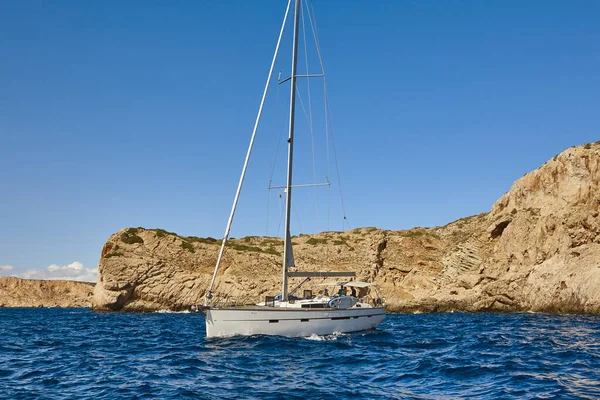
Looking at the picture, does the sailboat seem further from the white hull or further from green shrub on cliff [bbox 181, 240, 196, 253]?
green shrub on cliff [bbox 181, 240, 196, 253]

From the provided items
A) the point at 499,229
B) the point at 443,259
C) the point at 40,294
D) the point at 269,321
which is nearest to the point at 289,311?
the point at 269,321

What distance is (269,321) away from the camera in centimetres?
2878

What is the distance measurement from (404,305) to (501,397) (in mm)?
63283

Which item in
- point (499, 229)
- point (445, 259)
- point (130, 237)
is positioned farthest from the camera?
point (130, 237)

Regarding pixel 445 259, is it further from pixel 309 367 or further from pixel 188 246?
pixel 309 367

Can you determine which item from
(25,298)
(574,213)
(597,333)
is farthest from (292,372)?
(25,298)

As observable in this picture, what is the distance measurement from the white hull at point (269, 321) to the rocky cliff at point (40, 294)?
143 meters

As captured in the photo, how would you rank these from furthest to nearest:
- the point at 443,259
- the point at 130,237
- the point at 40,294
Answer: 1. the point at 40,294
2. the point at 130,237
3. the point at 443,259

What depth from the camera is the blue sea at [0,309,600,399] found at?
15.5 metres

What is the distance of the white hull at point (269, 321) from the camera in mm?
28406

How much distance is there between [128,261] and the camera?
83.7 meters

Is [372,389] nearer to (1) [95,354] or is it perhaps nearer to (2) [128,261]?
(1) [95,354]

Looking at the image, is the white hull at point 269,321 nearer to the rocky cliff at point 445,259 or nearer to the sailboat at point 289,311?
the sailboat at point 289,311

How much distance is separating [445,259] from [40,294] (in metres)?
135
